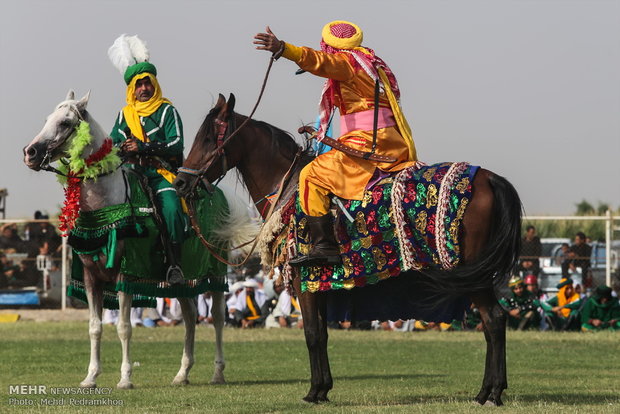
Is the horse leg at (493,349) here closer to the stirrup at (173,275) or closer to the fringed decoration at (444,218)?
the fringed decoration at (444,218)

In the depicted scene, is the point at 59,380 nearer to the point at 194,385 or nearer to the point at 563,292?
the point at 194,385

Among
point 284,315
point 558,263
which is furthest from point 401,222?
point 558,263

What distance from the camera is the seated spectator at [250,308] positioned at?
22844mm

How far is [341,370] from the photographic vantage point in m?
13.9

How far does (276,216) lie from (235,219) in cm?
193

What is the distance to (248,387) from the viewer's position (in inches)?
456

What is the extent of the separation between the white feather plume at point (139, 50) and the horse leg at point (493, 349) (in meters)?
4.73

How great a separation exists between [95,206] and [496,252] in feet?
13.4

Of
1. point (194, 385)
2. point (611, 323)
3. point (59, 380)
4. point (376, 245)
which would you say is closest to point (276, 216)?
point (376, 245)

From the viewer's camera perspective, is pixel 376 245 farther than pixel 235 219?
No

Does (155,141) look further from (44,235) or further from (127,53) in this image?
(44,235)

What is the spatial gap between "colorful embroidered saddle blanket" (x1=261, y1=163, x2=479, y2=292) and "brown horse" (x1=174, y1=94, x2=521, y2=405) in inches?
5.1

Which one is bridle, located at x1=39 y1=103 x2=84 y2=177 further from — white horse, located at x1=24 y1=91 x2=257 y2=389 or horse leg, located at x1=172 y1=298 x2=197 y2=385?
horse leg, located at x1=172 y1=298 x2=197 y2=385

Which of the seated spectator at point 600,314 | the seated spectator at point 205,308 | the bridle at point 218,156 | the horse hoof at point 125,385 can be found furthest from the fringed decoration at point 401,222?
the seated spectator at point 205,308
